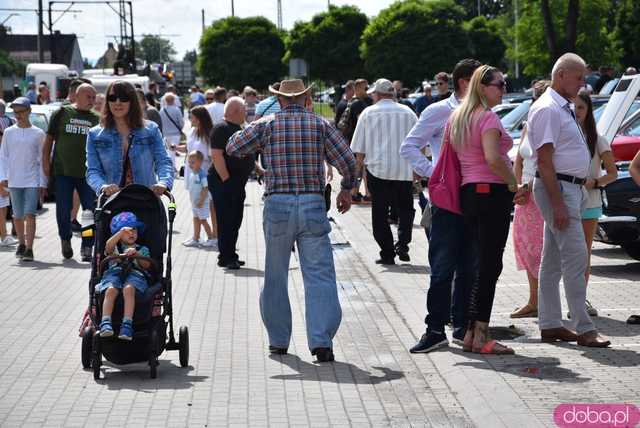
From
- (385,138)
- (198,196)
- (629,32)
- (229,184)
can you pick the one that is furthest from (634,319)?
(629,32)

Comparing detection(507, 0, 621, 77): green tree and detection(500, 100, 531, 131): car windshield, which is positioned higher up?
detection(507, 0, 621, 77): green tree

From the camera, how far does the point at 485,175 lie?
8.60 metres

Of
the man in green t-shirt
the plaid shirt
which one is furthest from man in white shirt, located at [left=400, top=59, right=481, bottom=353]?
the man in green t-shirt

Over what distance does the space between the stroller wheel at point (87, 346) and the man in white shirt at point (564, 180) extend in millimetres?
3084

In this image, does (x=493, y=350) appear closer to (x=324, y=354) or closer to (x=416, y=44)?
(x=324, y=354)

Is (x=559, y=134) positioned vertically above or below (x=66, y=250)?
above

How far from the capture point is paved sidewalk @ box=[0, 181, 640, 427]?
7.20 metres

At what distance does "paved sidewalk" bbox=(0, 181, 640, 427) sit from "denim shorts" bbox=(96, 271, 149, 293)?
56 cm

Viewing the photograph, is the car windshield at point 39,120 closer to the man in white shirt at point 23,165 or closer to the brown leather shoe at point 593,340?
the man in white shirt at point 23,165

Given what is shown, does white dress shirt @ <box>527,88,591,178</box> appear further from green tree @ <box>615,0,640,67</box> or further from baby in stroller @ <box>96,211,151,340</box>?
green tree @ <box>615,0,640,67</box>

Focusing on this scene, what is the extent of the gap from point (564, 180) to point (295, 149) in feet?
5.95

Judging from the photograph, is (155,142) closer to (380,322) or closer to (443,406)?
(380,322)

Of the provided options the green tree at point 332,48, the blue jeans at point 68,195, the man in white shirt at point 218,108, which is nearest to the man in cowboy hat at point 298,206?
the blue jeans at point 68,195

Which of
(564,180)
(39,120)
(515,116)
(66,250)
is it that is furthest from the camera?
(515,116)
